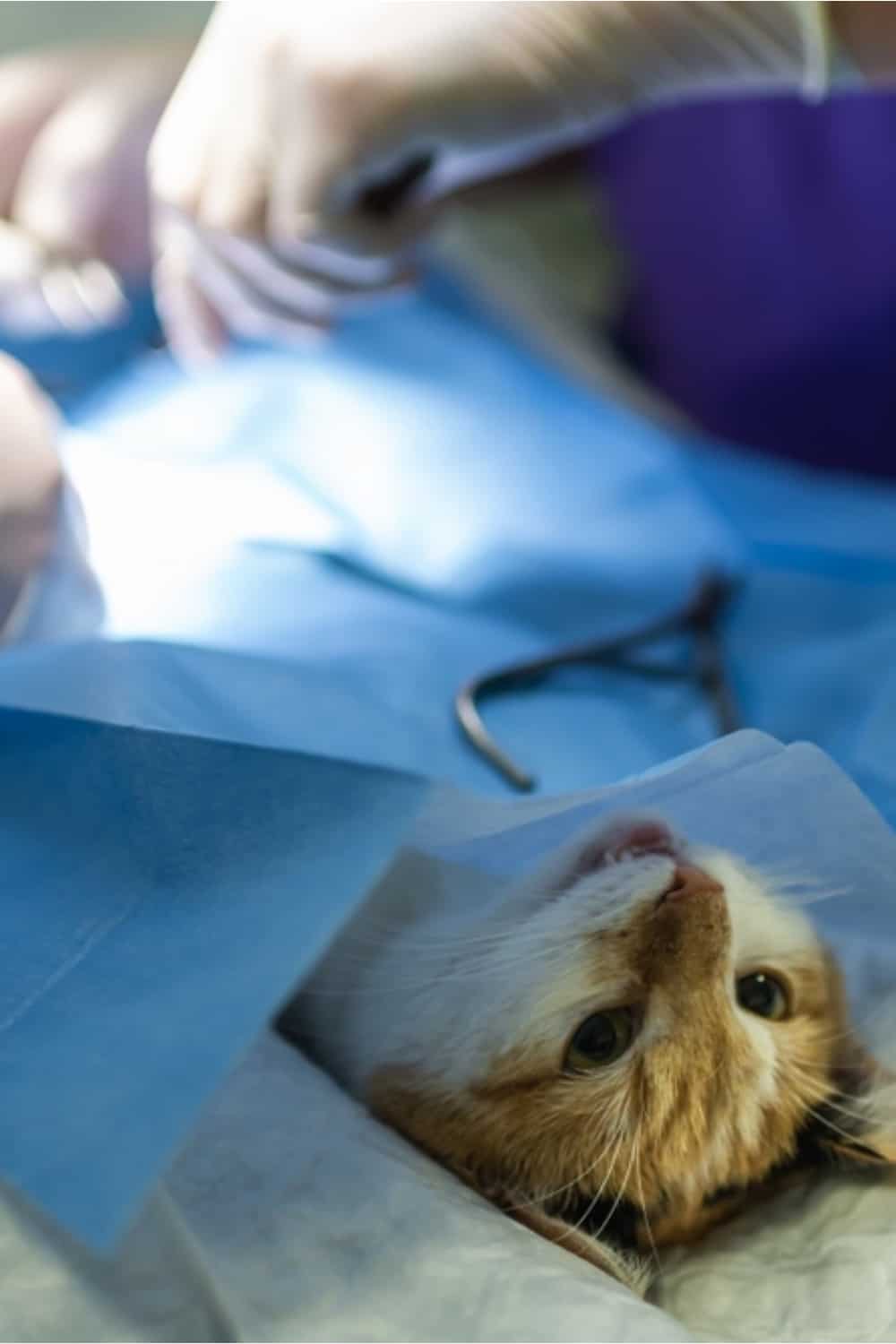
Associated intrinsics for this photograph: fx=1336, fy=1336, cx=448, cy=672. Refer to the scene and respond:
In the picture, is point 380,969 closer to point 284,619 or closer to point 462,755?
point 462,755

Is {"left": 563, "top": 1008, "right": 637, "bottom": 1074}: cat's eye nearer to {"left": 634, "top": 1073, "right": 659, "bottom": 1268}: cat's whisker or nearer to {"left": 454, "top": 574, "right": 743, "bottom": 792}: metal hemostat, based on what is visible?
{"left": 634, "top": 1073, "right": 659, "bottom": 1268}: cat's whisker

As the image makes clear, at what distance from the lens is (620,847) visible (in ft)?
1.53

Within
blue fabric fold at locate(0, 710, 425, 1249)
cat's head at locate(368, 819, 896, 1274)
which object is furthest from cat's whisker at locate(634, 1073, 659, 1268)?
blue fabric fold at locate(0, 710, 425, 1249)

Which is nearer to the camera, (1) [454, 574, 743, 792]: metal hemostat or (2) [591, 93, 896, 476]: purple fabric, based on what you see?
(1) [454, 574, 743, 792]: metal hemostat

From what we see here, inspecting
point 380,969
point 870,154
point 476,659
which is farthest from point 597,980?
point 870,154

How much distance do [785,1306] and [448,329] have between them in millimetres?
906

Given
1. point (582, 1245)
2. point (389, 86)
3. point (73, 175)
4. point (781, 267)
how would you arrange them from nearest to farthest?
point (582, 1245), point (389, 86), point (73, 175), point (781, 267)

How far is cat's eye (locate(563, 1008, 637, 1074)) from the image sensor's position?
454 millimetres

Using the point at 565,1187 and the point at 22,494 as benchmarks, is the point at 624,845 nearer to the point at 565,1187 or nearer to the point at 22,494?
the point at 565,1187

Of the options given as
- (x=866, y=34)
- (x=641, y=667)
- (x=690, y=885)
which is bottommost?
(x=641, y=667)

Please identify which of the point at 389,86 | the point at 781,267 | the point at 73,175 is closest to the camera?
the point at 389,86

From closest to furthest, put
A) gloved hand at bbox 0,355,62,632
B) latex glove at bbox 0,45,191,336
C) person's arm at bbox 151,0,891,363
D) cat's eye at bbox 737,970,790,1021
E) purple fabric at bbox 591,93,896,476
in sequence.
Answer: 1. cat's eye at bbox 737,970,790,1021
2. gloved hand at bbox 0,355,62,632
3. person's arm at bbox 151,0,891,363
4. latex glove at bbox 0,45,191,336
5. purple fabric at bbox 591,93,896,476

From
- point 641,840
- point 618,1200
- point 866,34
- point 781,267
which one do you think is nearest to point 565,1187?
point 618,1200

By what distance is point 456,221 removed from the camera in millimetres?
1260
